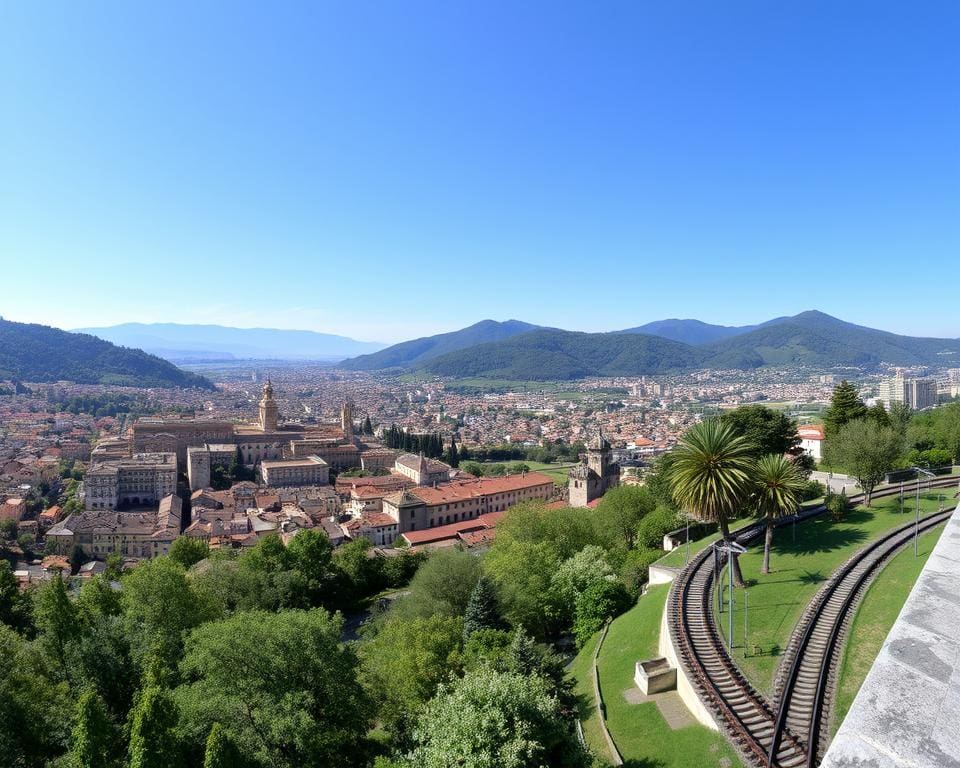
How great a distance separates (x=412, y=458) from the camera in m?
87.8

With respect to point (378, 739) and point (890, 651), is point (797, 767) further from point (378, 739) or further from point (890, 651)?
point (378, 739)

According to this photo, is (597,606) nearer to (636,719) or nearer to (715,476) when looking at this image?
(715,476)

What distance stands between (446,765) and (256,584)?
1102 inches

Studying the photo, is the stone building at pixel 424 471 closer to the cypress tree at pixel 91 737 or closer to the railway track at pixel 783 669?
the railway track at pixel 783 669

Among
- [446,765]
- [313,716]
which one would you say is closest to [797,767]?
[446,765]

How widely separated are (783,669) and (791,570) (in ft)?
24.8

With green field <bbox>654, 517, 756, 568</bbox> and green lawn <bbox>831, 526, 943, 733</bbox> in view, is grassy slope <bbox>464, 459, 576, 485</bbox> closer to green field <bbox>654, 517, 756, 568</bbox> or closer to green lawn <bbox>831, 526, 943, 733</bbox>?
green field <bbox>654, 517, 756, 568</bbox>

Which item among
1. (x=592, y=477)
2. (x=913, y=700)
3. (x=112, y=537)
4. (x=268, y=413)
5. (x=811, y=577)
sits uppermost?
(x=913, y=700)

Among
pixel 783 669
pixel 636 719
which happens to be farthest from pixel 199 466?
pixel 783 669

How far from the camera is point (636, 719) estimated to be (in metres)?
14.8

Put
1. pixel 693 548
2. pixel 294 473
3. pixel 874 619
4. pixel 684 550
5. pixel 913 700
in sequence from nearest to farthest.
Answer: pixel 913 700
pixel 874 619
pixel 693 548
pixel 684 550
pixel 294 473

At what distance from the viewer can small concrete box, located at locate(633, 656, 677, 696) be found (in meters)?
15.8

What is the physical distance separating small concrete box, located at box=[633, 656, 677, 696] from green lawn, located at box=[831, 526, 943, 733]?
4.07 meters

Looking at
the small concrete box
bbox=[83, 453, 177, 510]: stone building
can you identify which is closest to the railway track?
the small concrete box
